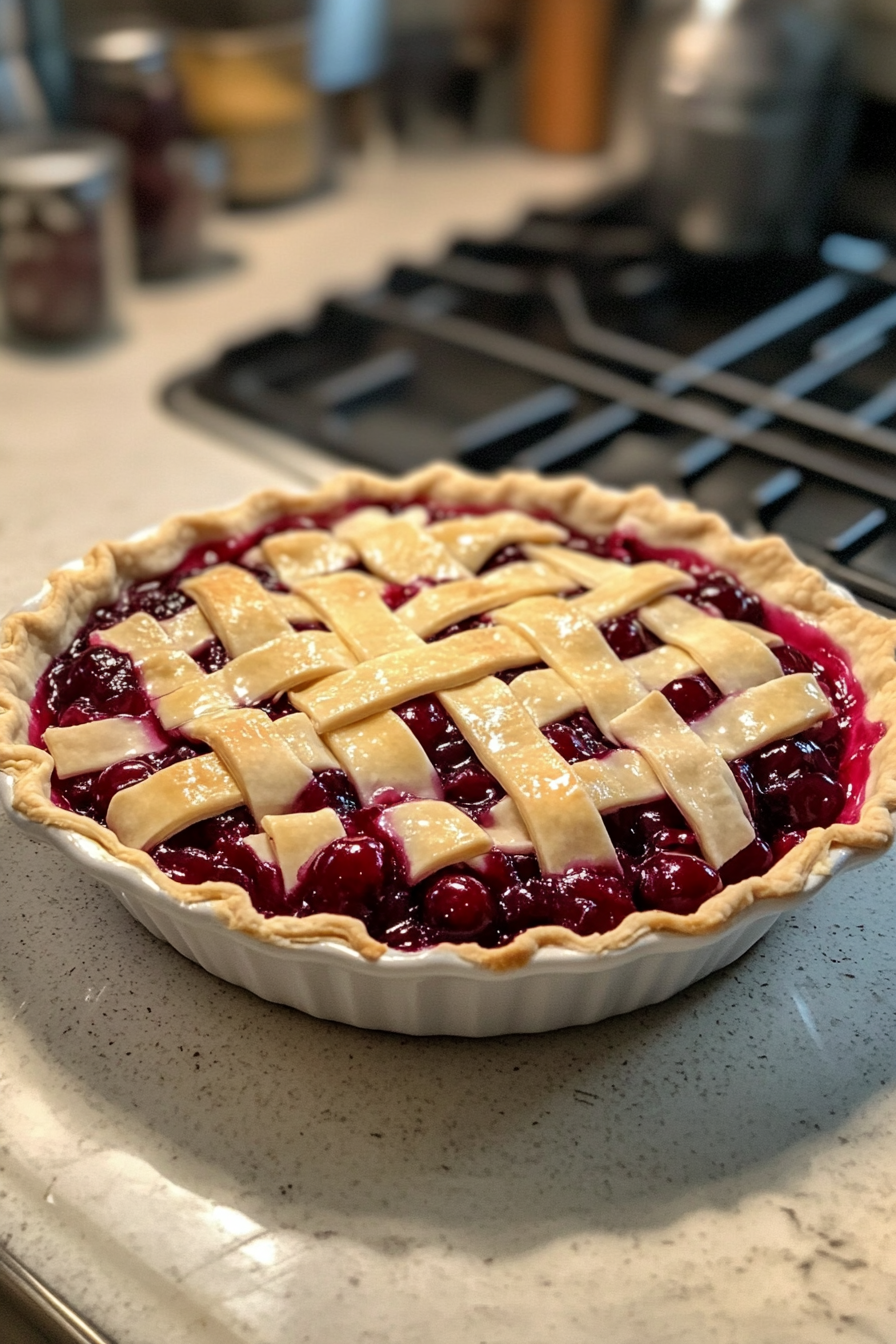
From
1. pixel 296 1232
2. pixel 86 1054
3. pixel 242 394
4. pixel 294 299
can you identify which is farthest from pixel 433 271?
pixel 296 1232

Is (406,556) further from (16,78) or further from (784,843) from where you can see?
(16,78)

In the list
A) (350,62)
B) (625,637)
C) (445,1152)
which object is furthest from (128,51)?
(445,1152)

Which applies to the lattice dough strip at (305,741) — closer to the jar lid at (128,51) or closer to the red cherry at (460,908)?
the red cherry at (460,908)

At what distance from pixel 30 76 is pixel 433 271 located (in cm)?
75

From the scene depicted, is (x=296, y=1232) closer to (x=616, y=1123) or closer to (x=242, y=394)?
(x=616, y=1123)

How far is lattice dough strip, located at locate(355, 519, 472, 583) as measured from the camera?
1289 millimetres

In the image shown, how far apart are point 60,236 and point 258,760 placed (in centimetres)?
117

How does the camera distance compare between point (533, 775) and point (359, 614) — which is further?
point (359, 614)

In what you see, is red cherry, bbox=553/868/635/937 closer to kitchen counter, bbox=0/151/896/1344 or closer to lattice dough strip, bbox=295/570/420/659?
kitchen counter, bbox=0/151/896/1344

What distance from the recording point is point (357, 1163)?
37.4 inches

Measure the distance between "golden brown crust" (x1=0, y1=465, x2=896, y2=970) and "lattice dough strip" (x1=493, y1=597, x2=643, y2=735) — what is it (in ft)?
0.66

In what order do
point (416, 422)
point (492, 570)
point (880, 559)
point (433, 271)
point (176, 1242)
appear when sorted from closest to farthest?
1. point (176, 1242)
2. point (492, 570)
3. point (880, 559)
4. point (416, 422)
5. point (433, 271)

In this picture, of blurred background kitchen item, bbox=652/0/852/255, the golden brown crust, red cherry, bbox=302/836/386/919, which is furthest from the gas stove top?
red cherry, bbox=302/836/386/919

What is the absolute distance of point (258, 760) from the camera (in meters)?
1.05
